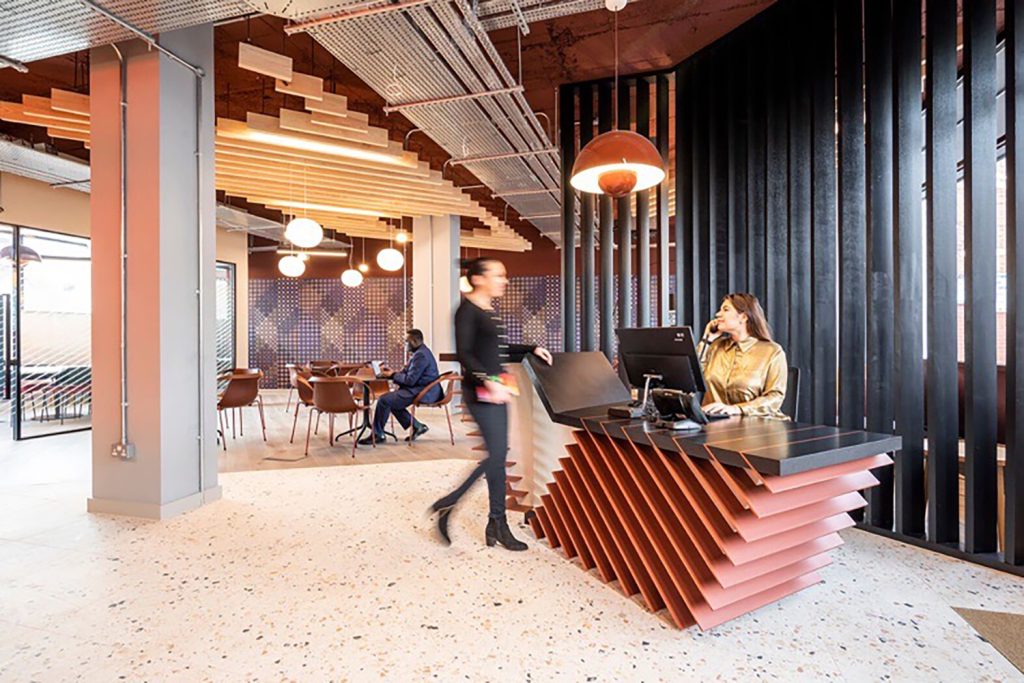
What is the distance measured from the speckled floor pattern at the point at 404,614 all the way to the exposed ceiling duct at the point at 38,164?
4.54 m

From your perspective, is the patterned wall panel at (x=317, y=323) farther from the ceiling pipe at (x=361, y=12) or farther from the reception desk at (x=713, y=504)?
the reception desk at (x=713, y=504)

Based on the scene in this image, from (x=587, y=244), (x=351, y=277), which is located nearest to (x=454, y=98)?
(x=587, y=244)

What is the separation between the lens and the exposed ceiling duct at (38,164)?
6023mm

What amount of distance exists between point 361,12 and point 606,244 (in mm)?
3110

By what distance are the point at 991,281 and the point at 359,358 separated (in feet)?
38.8

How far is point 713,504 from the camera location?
239cm

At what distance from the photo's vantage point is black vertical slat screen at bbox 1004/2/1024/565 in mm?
2924

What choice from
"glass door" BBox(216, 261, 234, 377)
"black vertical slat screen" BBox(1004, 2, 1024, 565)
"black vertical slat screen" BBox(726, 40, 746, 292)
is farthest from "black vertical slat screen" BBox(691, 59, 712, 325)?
"glass door" BBox(216, 261, 234, 377)

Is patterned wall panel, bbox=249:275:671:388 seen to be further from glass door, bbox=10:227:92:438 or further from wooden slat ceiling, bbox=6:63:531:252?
glass door, bbox=10:227:92:438

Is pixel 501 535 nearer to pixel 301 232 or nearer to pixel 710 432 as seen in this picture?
pixel 710 432

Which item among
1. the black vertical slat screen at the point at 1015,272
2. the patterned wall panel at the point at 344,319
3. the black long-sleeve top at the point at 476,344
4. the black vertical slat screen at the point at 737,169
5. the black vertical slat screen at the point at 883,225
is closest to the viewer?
the black vertical slat screen at the point at 1015,272

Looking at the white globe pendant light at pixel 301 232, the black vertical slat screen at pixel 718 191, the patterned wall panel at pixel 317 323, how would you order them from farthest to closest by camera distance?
1. the patterned wall panel at pixel 317 323
2. the white globe pendant light at pixel 301 232
3. the black vertical slat screen at pixel 718 191

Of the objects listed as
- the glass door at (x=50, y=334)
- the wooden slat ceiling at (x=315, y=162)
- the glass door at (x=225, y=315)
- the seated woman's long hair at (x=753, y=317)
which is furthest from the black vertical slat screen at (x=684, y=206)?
the glass door at (x=225, y=315)

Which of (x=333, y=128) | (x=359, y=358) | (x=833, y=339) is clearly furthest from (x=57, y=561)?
(x=359, y=358)
